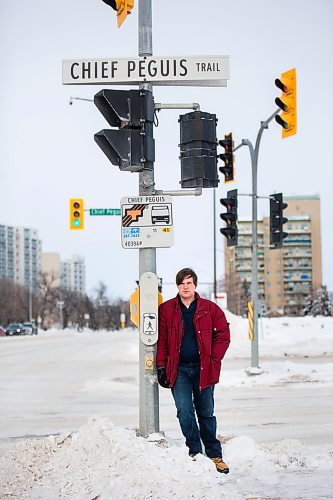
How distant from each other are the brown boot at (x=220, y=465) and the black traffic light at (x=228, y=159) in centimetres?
1054

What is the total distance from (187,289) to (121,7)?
3202mm

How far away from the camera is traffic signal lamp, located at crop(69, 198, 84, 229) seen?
2309cm

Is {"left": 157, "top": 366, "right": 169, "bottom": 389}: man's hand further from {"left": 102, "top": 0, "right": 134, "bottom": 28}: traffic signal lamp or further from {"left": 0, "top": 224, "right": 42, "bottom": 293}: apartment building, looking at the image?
{"left": 0, "top": 224, "right": 42, "bottom": 293}: apartment building

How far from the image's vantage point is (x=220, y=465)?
6262 millimetres

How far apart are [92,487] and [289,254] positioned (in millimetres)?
134767

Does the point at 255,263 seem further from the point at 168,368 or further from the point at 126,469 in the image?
the point at 126,469

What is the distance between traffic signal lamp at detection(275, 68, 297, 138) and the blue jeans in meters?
7.71

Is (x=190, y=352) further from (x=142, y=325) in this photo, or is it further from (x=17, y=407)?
(x=17, y=407)

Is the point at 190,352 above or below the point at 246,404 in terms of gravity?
above

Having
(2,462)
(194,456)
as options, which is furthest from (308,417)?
(2,462)

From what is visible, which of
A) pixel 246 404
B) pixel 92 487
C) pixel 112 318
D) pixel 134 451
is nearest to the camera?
pixel 92 487

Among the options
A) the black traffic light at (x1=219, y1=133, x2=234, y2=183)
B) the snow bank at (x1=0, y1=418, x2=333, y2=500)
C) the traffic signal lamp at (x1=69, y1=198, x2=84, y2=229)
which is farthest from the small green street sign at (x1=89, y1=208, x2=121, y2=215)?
the snow bank at (x1=0, y1=418, x2=333, y2=500)

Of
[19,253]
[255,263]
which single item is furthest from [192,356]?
[19,253]

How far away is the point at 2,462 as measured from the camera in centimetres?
623
